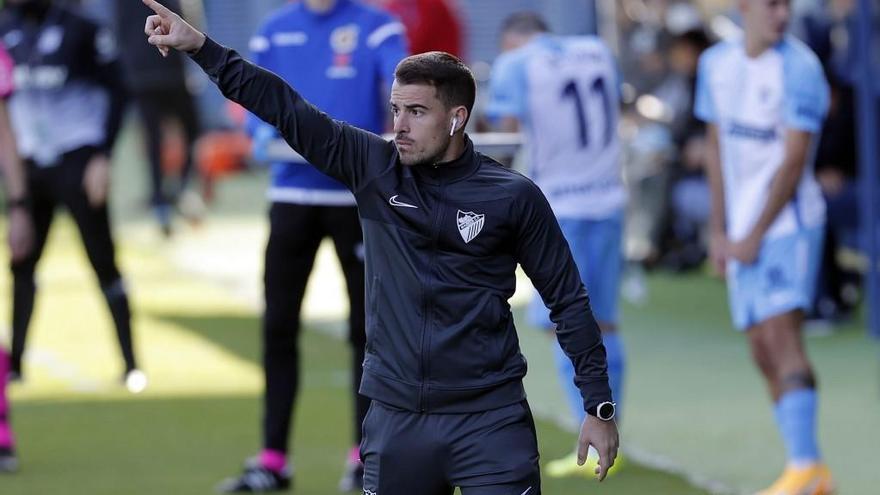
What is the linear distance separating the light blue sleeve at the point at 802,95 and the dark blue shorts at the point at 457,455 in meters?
2.52

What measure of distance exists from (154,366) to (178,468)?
3.05m

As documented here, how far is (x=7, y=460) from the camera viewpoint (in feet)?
25.8

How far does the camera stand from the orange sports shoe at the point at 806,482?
6.81 metres

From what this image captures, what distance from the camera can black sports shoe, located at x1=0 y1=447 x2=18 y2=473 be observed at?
7.85 meters

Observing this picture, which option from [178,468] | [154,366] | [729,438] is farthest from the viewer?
[154,366]

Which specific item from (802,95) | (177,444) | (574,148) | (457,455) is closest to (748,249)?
(802,95)

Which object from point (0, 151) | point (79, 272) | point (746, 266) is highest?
point (0, 151)

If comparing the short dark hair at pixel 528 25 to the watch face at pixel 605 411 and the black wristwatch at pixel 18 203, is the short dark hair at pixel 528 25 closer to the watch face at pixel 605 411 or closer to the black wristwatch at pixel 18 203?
the black wristwatch at pixel 18 203

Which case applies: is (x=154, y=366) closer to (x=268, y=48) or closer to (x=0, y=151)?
(x=0, y=151)

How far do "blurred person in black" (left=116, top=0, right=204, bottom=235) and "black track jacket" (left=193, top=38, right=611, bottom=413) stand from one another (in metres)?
12.8

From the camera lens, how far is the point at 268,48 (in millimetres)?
7387

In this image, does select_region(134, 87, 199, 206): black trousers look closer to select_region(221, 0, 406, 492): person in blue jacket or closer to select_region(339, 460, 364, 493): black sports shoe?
select_region(221, 0, 406, 492): person in blue jacket

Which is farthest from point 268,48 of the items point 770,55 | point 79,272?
point 79,272

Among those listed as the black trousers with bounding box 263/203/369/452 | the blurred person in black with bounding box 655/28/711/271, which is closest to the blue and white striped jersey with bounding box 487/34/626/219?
the black trousers with bounding box 263/203/369/452
